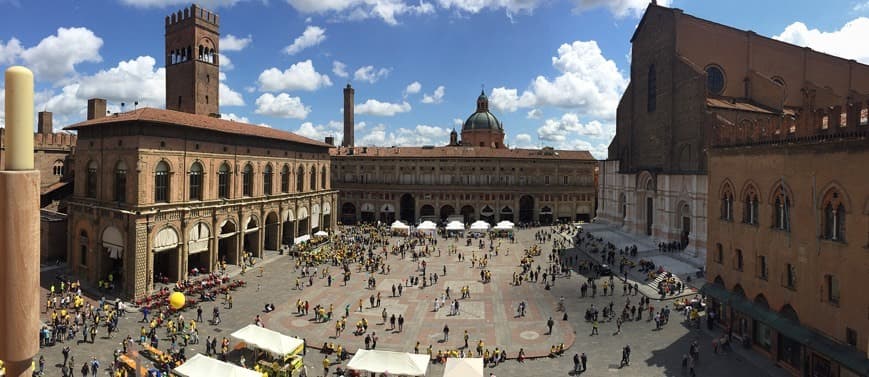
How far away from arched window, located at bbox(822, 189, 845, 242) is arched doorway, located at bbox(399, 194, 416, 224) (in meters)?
61.2

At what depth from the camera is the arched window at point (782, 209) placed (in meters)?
23.0

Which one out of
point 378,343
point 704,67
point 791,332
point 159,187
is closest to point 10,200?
point 378,343

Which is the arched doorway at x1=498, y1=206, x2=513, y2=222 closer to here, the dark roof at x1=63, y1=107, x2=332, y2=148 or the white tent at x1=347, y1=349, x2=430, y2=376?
the dark roof at x1=63, y1=107, x2=332, y2=148

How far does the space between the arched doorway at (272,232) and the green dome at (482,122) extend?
57.3 metres

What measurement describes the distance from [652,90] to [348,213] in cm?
4809

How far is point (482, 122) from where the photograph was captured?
334 feet

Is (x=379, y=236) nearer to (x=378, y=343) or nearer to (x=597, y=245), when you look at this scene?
(x=597, y=245)

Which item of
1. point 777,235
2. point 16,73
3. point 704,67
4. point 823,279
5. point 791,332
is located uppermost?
→ point 704,67

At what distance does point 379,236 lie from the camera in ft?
204

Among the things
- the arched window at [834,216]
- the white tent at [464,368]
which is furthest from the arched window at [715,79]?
the white tent at [464,368]

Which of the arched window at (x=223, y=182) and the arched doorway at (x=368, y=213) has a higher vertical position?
the arched window at (x=223, y=182)

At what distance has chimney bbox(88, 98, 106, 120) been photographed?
5291 centimetres

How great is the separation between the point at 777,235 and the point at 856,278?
4841mm

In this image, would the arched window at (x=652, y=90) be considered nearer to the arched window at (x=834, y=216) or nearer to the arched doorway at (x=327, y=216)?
the arched window at (x=834, y=216)
